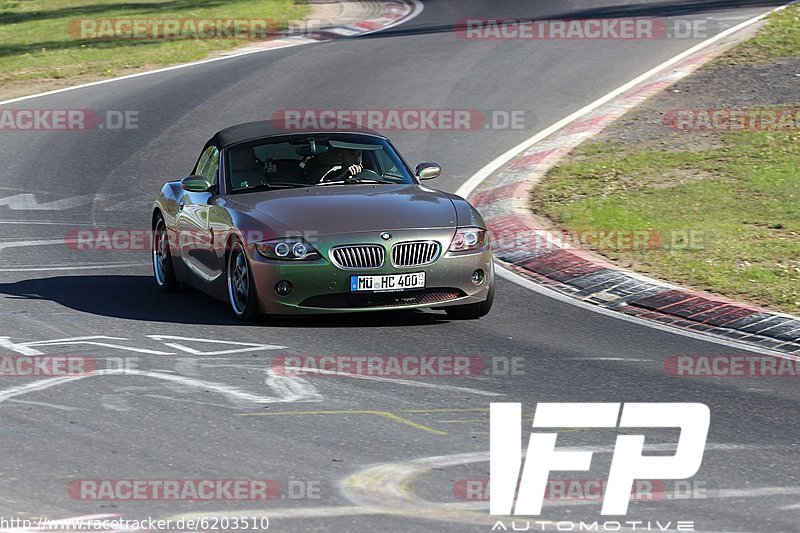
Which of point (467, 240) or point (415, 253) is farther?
point (467, 240)

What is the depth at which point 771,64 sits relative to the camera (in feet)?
74.7

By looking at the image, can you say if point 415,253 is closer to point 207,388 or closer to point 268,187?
point 268,187

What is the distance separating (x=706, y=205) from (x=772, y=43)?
9519mm

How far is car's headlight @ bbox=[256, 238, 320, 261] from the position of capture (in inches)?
417

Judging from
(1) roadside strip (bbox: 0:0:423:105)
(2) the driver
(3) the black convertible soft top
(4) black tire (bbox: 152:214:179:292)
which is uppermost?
(3) the black convertible soft top

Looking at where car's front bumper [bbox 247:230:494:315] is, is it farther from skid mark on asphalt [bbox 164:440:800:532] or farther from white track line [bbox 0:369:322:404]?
skid mark on asphalt [bbox 164:440:800:532]

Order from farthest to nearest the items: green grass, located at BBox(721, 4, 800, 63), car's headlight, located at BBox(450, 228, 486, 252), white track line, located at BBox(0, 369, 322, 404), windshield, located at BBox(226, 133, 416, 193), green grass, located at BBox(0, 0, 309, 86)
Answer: green grass, located at BBox(0, 0, 309, 86) < green grass, located at BBox(721, 4, 800, 63) < windshield, located at BBox(226, 133, 416, 193) < car's headlight, located at BBox(450, 228, 486, 252) < white track line, located at BBox(0, 369, 322, 404)

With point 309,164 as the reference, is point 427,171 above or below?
below

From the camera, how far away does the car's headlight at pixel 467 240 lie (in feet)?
35.7

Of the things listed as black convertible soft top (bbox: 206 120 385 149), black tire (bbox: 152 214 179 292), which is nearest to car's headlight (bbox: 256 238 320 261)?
black convertible soft top (bbox: 206 120 385 149)

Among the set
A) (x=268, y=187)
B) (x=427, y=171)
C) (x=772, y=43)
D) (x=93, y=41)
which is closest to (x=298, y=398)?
(x=268, y=187)

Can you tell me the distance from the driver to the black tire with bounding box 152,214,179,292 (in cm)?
182

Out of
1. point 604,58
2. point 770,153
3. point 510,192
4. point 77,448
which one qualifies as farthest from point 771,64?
point 77,448

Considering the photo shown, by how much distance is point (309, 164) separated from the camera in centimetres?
1193
